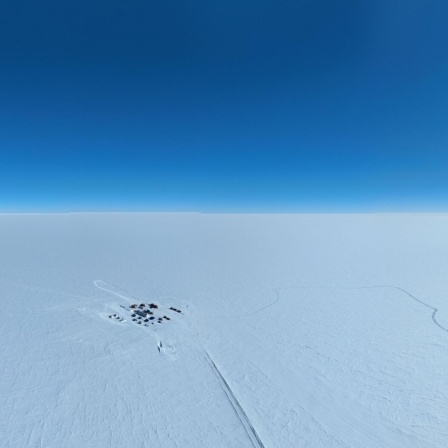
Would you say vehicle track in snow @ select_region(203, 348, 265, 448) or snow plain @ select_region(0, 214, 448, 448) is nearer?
vehicle track in snow @ select_region(203, 348, 265, 448)

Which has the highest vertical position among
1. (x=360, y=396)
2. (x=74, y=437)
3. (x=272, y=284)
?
(x=272, y=284)

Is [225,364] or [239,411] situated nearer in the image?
[239,411]

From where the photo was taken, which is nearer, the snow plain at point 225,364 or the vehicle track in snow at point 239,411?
the vehicle track in snow at point 239,411

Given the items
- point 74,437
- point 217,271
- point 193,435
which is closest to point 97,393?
point 74,437

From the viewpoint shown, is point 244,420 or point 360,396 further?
point 360,396

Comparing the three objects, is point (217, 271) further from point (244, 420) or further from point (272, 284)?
point (244, 420)
